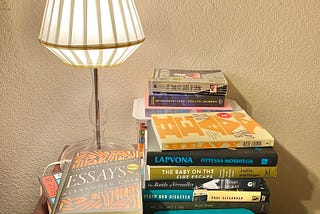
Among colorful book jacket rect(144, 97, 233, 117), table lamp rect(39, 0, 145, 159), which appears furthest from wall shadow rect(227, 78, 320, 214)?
table lamp rect(39, 0, 145, 159)

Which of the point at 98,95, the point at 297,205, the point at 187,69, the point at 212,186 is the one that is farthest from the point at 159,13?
the point at 297,205

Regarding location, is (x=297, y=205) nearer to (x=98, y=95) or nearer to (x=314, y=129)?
(x=314, y=129)

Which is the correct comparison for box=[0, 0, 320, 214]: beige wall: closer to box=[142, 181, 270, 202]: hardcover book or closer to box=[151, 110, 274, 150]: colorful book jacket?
box=[151, 110, 274, 150]: colorful book jacket

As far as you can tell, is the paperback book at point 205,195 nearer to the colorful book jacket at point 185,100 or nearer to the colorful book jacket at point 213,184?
the colorful book jacket at point 213,184

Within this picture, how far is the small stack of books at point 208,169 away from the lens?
74 cm

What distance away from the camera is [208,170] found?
748mm

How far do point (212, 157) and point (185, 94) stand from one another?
220mm

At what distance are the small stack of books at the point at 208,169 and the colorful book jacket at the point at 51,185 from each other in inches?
7.3

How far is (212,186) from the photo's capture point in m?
0.76

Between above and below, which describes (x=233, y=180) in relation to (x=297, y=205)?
above

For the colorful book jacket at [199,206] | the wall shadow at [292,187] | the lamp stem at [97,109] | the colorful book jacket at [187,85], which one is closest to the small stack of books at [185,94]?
the colorful book jacket at [187,85]

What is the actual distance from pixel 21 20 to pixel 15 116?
28 cm

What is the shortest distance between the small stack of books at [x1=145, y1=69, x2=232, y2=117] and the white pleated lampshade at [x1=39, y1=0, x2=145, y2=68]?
16 cm

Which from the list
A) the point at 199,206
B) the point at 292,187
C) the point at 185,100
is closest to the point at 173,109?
the point at 185,100
